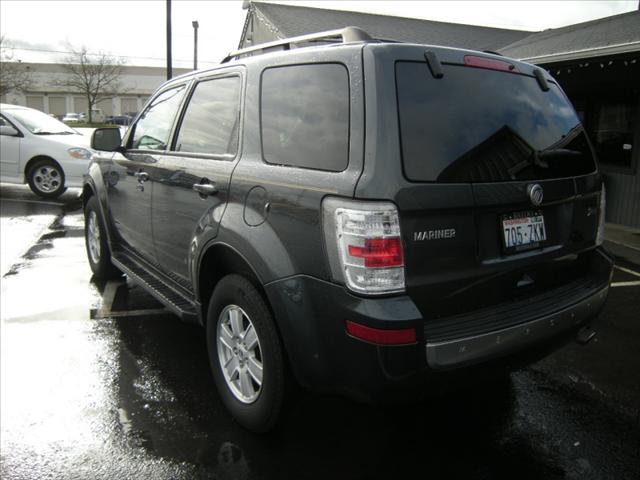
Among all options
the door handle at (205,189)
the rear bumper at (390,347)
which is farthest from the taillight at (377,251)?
the door handle at (205,189)

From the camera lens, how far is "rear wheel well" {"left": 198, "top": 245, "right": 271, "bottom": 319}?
2.78 meters

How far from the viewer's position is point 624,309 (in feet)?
16.8

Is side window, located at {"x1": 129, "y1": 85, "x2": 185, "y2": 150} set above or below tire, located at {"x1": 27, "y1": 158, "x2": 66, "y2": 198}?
above

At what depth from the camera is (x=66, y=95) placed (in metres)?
79.5

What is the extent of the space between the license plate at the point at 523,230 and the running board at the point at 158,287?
184 cm

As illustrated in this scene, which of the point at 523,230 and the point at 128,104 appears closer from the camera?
the point at 523,230

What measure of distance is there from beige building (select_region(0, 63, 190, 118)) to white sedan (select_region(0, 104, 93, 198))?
71.2m

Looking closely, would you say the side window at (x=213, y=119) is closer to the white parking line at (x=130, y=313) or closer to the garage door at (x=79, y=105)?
the white parking line at (x=130, y=313)

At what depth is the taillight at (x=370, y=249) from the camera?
220 centimetres

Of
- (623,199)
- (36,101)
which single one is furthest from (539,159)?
(36,101)

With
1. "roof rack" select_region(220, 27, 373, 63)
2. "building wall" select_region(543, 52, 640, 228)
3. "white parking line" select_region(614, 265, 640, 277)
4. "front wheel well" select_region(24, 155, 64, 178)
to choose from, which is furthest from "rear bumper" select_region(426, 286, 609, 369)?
"front wheel well" select_region(24, 155, 64, 178)

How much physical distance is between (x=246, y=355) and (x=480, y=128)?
161 centimetres

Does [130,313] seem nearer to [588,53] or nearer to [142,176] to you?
[142,176]

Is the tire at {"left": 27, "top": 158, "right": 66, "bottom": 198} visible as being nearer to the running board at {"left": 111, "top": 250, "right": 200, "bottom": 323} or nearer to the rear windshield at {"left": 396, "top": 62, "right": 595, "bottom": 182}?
the running board at {"left": 111, "top": 250, "right": 200, "bottom": 323}
